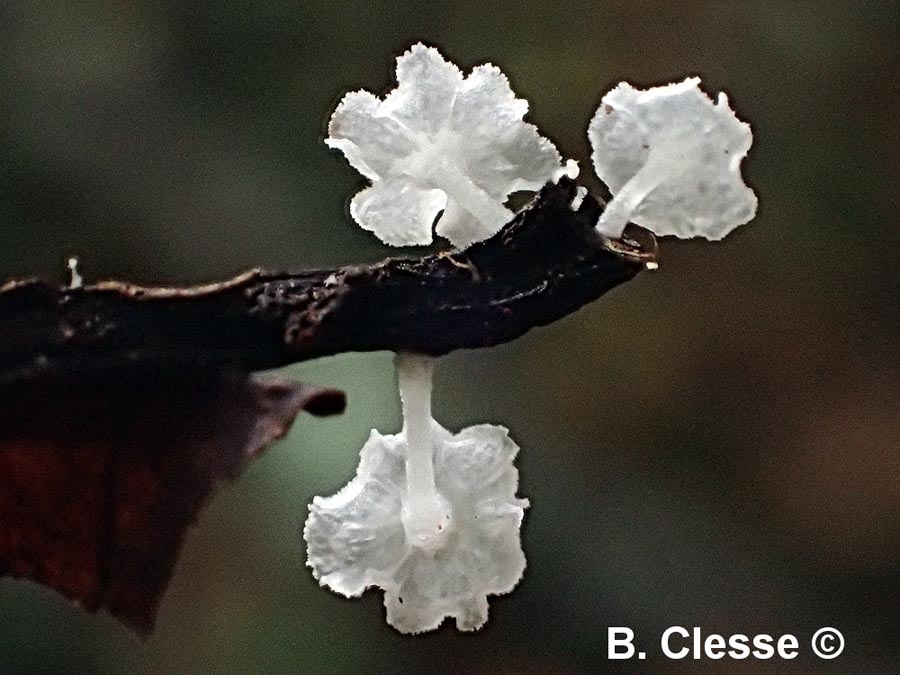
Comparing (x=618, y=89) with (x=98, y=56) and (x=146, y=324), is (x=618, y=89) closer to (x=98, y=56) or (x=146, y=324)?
(x=146, y=324)

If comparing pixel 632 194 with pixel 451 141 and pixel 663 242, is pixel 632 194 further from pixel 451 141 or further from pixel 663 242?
pixel 663 242

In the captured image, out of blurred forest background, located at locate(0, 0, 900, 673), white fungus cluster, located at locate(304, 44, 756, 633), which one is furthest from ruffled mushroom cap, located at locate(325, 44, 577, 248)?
blurred forest background, located at locate(0, 0, 900, 673)

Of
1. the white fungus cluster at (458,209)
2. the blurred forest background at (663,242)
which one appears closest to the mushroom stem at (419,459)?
the white fungus cluster at (458,209)

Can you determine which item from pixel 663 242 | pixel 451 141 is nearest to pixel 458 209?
pixel 451 141

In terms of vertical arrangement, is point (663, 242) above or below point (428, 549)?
above

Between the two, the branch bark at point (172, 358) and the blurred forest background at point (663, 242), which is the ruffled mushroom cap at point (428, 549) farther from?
the blurred forest background at point (663, 242)

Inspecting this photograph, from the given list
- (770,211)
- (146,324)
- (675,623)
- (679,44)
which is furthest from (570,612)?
(146,324)
